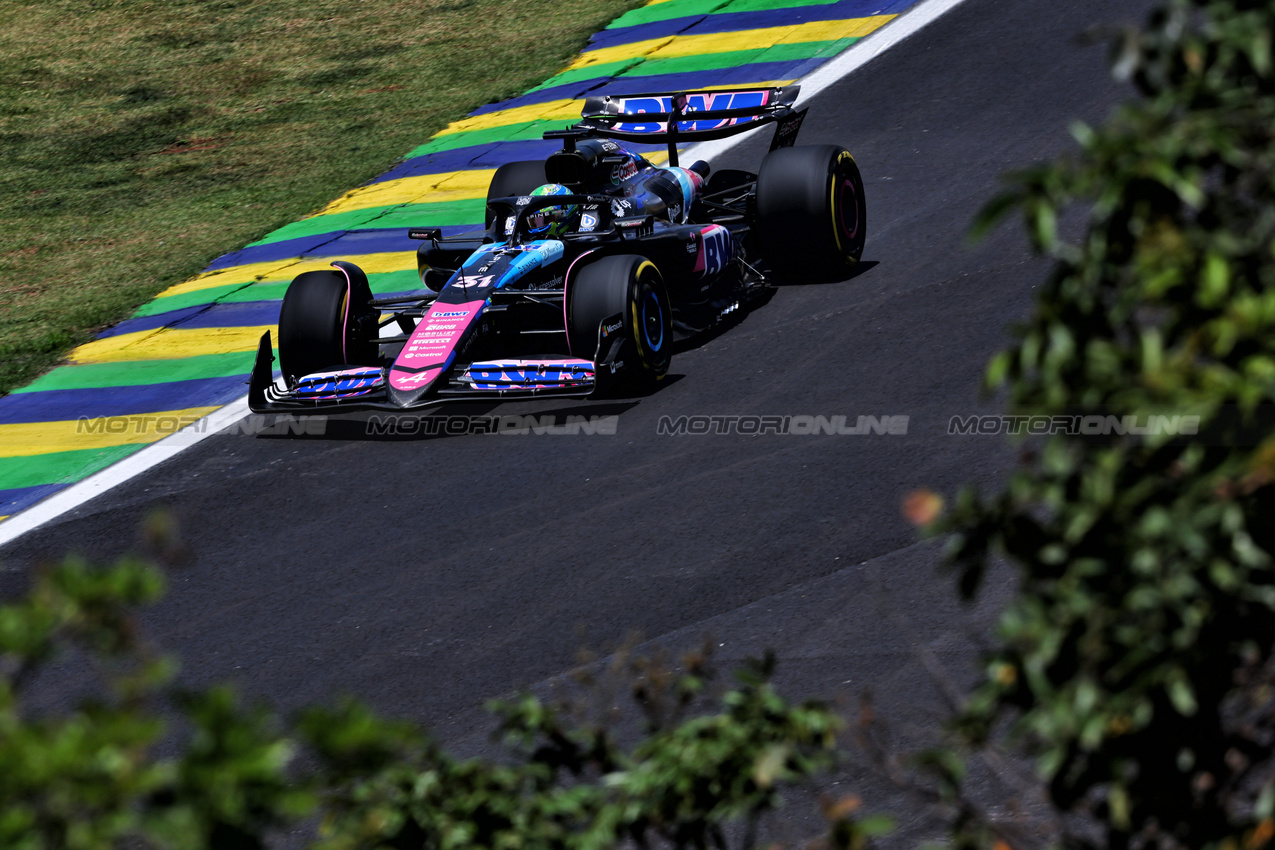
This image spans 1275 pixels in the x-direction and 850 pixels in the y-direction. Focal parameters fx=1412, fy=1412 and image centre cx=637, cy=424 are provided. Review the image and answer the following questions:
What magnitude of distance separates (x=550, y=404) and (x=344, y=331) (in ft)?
4.52

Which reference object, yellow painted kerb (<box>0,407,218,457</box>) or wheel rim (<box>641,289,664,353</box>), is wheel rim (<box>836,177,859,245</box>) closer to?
wheel rim (<box>641,289,664,353</box>)

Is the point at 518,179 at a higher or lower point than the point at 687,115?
lower

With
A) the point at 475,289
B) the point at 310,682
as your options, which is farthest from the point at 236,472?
the point at 310,682

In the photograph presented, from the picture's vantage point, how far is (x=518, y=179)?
1095cm

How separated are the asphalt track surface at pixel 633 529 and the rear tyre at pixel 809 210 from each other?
243 millimetres

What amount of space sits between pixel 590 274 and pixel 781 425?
146 cm

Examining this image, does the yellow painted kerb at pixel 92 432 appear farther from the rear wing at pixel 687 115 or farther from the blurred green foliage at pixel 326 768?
the blurred green foliage at pixel 326 768

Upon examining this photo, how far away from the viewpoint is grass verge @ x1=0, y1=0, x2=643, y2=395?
1315 cm

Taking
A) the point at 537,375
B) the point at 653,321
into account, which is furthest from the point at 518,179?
the point at 537,375

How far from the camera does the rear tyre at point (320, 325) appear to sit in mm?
8734

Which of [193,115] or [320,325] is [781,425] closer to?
[320,325]

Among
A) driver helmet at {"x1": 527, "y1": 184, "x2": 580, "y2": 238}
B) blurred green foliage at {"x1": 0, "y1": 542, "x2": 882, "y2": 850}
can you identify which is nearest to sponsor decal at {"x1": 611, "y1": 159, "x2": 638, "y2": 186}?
driver helmet at {"x1": 527, "y1": 184, "x2": 580, "y2": 238}

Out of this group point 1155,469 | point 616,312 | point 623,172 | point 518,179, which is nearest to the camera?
point 1155,469

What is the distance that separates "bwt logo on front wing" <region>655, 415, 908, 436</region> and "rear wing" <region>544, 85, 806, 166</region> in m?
3.04
